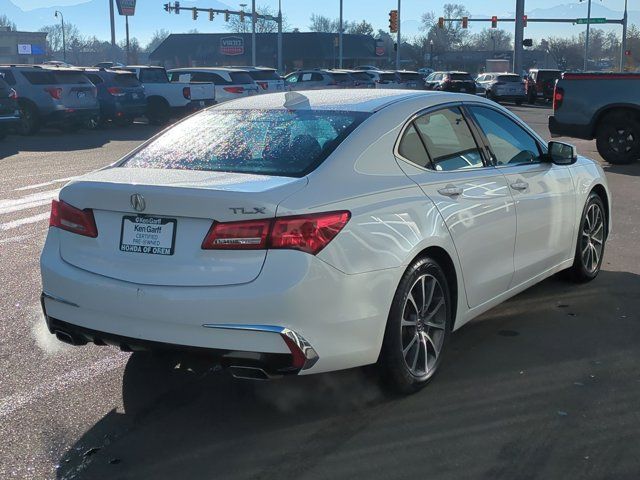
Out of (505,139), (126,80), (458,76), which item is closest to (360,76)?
(458,76)

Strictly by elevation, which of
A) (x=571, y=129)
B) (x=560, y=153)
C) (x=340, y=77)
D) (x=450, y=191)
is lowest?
(x=571, y=129)

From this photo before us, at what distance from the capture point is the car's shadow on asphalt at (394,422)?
11.9 feet

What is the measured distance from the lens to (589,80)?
47.1 feet

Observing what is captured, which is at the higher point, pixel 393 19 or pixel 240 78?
pixel 393 19

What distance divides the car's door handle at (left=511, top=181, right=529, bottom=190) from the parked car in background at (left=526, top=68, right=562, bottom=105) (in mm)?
36880

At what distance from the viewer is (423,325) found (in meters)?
4.42

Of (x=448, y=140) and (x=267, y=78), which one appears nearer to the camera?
(x=448, y=140)

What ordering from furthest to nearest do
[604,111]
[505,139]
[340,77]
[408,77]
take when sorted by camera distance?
[408,77] < [340,77] < [604,111] < [505,139]

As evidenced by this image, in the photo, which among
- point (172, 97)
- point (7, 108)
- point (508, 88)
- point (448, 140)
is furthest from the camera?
point (508, 88)

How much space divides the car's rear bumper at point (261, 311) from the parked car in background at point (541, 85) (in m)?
38.7

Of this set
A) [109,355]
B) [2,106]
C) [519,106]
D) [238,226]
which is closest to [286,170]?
[238,226]

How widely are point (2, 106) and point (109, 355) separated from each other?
47.2ft

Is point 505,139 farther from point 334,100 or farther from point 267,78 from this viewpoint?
point 267,78

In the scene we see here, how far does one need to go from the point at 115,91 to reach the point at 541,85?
81.8ft
